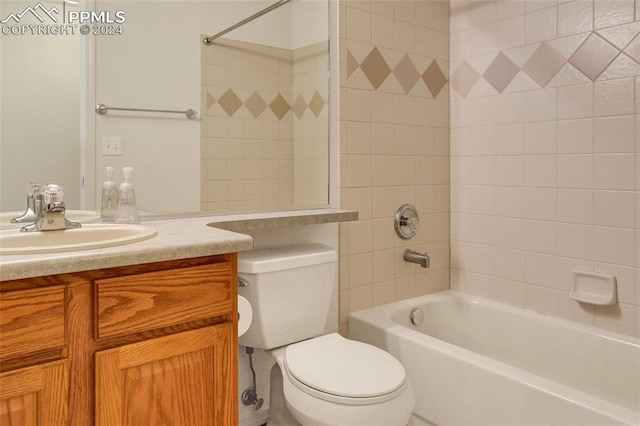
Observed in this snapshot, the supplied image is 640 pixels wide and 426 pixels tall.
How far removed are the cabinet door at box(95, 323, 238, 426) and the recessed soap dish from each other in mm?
1528

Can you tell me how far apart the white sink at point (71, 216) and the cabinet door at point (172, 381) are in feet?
2.01

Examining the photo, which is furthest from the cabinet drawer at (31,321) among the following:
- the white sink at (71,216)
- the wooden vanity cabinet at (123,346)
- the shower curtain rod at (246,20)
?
the shower curtain rod at (246,20)

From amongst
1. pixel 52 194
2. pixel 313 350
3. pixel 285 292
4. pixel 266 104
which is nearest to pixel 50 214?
pixel 52 194

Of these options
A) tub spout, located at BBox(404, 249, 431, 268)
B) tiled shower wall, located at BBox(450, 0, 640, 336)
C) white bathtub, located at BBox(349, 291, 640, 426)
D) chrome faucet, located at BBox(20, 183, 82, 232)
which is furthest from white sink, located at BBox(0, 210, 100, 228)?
tiled shower wall, located at BBox(450, 0, 640, 336)

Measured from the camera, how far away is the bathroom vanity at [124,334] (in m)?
1.01

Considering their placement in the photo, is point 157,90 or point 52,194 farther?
point 157,90

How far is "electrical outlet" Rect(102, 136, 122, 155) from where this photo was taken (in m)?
1.73

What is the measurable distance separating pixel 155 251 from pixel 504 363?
1480 millimetres

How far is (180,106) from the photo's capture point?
6.27ft

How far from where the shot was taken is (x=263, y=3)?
217 cm

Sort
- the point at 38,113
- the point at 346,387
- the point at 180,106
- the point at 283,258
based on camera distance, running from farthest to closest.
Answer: the point at 180,106, the point at 283,258, the point at 38,113, the point at 346,387

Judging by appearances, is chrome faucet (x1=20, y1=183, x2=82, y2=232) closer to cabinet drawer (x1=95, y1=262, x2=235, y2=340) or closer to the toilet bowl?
cabinet drawer (x1=95, y1=262, x2=235, y2=340)

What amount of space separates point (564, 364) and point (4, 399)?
194 centimetres

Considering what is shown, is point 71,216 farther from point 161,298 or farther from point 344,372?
point 344,372
